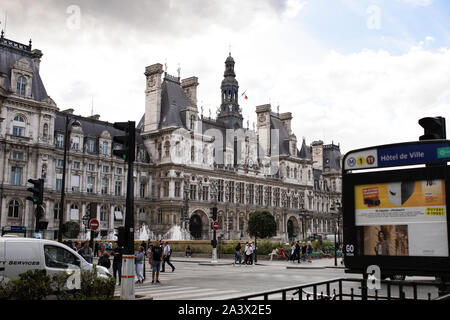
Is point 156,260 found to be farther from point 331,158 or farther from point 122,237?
point 331,158

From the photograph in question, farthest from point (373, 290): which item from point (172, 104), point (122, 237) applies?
point (172, 104)

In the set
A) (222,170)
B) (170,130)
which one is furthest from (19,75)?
(222,170)

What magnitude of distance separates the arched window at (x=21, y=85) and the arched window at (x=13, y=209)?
11345mm

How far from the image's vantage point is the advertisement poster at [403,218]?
8.73m

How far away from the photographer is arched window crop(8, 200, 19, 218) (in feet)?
162

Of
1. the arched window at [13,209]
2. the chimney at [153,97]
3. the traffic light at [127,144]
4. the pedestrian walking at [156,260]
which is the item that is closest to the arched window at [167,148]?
the chimney at [153,97]

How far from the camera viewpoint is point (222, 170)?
7094cm

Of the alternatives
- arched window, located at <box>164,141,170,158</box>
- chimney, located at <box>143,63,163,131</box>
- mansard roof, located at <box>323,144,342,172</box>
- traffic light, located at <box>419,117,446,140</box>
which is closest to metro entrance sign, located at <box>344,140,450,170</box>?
traffic light, located at <box>419,117,446,140</box>

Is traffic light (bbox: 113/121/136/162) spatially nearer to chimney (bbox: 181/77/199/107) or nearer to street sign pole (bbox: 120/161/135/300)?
street sign pole (bbox: 120/161/135/300)

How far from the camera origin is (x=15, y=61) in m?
51.9

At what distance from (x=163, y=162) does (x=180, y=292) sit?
48092 mm

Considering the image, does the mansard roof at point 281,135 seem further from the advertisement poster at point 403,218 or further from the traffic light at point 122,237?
the advertisement poster at point 403,218

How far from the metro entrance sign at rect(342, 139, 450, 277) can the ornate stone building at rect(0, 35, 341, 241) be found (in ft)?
111

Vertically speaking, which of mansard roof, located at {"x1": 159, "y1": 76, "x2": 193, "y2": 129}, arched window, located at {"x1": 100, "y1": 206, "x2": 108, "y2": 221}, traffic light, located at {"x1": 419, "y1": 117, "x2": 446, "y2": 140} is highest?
mansard roof, located at {"x1": 159, "y1": 76, "x2": 193, "y2": 129}
